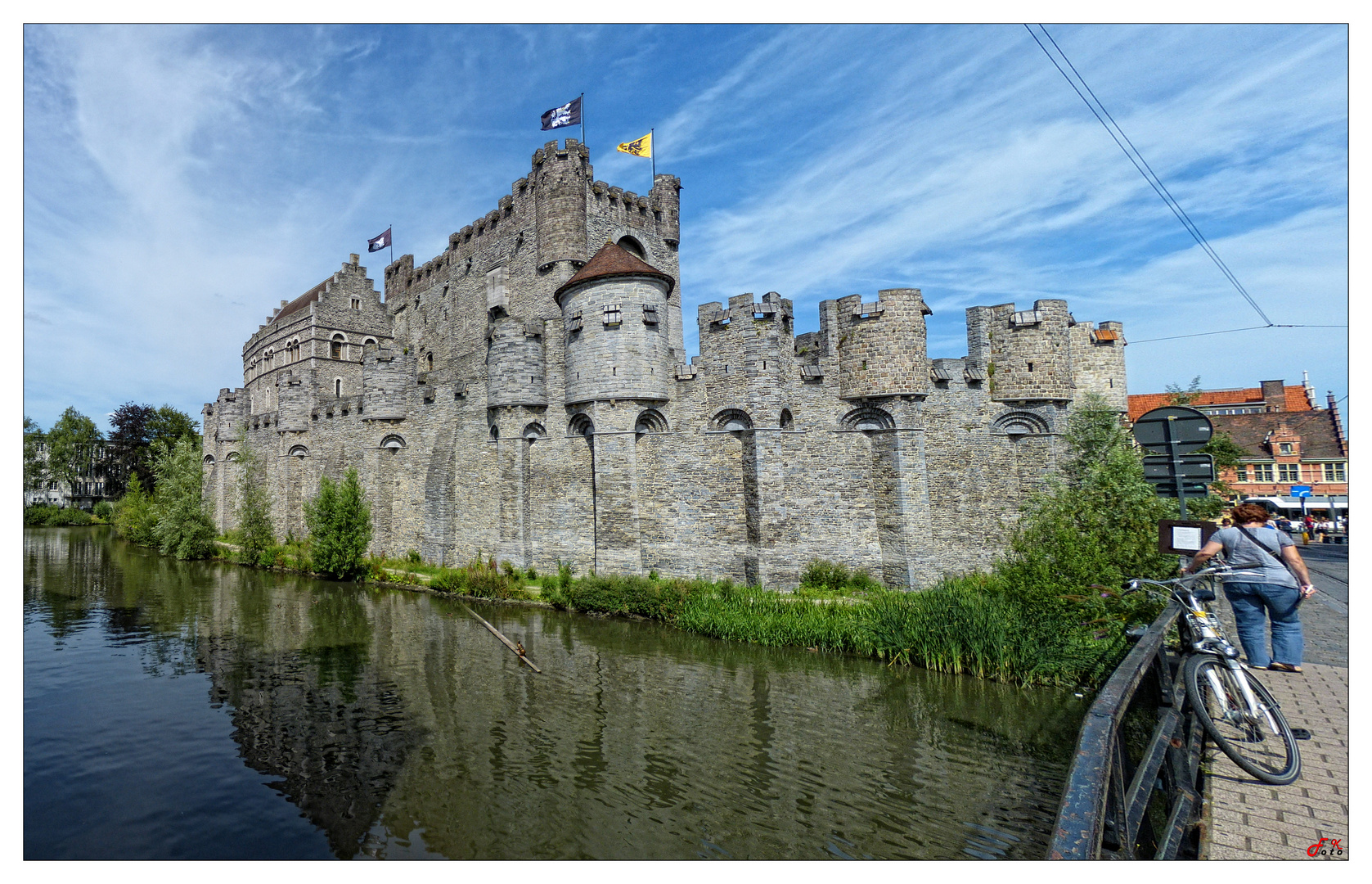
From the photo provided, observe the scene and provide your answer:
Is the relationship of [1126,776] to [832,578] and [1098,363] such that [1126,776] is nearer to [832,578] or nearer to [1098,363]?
[832,578]

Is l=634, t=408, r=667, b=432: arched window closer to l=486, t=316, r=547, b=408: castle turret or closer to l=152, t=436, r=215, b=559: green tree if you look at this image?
l=486, t=316, r=547, b=408: castle turret

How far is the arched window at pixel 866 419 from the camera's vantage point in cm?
1855

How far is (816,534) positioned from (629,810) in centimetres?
1200

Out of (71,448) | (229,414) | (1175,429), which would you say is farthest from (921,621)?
(71,448)

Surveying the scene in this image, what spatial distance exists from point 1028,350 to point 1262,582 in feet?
48.8

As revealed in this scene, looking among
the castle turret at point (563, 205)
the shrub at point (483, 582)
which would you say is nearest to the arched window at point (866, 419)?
the shrub at point (483, 582)

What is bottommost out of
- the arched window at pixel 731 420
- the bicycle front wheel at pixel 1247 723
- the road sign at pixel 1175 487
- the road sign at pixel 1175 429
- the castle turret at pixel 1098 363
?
the bicycle front wheel at pixel 1247 723

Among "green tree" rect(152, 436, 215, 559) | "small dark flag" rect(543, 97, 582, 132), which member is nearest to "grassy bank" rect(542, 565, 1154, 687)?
"small dark flag" rect(543, 97, 582, 132)

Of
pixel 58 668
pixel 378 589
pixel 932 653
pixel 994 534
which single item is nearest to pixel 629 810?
pixel 932 653

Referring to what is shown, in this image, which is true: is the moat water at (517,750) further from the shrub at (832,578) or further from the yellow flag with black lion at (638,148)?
the yellow flag with black lion at (638,148)

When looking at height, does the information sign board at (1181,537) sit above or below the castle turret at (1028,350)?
below

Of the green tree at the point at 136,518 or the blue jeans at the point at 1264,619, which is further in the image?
the green tree at the point at 136,518

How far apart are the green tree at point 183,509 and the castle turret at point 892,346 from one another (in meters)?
31.5

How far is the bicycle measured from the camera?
394cm
